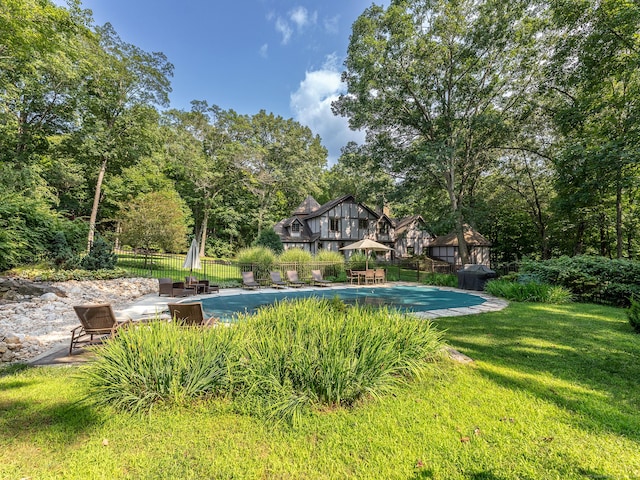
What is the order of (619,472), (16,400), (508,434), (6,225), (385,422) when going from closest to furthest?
(619,472)
(508,434)
(385,422)
(16,400)
(6,225)

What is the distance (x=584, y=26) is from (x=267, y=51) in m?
15.0

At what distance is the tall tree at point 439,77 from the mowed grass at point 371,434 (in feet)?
51.2

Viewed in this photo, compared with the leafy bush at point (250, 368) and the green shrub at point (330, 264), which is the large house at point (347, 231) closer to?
the green shrub at point (330, 264)

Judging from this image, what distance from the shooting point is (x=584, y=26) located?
12.7 metres

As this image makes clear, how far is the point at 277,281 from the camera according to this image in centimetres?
1388

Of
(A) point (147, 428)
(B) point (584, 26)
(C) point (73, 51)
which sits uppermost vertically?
(B) point (584, 26)

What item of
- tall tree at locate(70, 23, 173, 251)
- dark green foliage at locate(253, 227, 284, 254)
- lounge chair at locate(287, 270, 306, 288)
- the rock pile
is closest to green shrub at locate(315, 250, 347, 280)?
lounge chair at locate(287, 270, 306, 288)

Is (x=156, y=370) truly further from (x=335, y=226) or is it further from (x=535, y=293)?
(x=335, y=226)

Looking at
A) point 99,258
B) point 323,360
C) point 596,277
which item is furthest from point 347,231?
point 323,360

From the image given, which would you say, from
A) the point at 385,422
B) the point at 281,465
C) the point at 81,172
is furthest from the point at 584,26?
the point at 81,172

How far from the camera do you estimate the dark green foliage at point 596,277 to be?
930cm

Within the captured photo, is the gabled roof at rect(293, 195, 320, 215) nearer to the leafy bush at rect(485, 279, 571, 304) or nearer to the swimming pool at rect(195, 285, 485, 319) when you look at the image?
the swimming pool at rect(195, 285, 485, 319)

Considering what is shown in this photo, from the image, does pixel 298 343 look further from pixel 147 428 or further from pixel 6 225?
pixel 6 225

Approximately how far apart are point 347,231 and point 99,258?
70.4 ft
